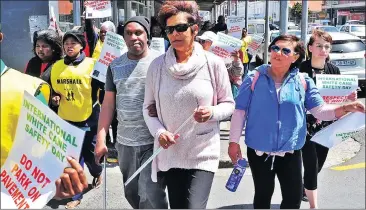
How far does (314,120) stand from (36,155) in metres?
3.16

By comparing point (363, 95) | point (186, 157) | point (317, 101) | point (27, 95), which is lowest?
point (363, 95)

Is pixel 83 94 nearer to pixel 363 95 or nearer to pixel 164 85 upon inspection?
pixel 164 85

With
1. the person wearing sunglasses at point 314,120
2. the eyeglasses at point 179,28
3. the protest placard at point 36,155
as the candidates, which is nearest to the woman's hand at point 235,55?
the person wearing sunglasses at point 314,120

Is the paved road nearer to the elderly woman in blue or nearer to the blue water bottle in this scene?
the elderly woman in blue

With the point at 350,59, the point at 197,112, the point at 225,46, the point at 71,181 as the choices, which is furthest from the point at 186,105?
the point at 350,59

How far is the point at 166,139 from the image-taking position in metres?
2.98

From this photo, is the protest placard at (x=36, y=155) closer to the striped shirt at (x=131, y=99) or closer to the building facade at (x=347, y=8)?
the striped shirt at (x=131, y=99)

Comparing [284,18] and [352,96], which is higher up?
[284,18]

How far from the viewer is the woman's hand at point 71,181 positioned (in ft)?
5.90

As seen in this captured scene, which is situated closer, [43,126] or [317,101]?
[43,126]

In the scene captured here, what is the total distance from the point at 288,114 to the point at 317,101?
280mm

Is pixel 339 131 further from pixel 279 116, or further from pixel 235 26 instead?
pixel 235 26

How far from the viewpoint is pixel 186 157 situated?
3086 mm

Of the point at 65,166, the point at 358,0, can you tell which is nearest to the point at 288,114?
the point at 65,166
